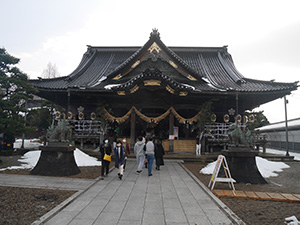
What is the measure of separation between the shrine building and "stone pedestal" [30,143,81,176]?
20.3ft

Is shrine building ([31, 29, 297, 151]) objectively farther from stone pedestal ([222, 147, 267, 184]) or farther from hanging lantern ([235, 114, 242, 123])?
stone pedestal ([222, 147, 267, 184])

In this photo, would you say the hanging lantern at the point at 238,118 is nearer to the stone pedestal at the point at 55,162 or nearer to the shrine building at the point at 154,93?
the shrine building at the point at 154,93

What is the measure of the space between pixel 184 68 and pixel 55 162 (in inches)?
500

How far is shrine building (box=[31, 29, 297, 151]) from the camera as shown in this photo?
1486 centimetres

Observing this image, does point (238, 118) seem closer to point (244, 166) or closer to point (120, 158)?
point (244, 166)

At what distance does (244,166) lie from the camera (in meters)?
8.23

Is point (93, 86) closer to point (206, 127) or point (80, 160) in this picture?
point (80, 160)

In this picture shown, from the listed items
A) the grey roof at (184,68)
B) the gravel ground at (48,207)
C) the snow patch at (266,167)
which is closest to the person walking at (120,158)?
the gravel ground at (48,207)

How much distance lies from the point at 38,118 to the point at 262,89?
26.2m

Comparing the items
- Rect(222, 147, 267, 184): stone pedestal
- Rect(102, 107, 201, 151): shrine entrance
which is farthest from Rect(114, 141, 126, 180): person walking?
Rect(102, 107, 201, 151): shrine entrance

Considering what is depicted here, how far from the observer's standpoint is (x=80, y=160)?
11.9 m

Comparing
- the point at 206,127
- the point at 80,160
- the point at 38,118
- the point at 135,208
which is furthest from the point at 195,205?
the point at 38,118

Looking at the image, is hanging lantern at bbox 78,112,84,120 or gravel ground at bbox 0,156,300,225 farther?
hanging lantern at bbox 78,112,84,120

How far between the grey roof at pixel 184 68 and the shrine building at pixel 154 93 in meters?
0.07
